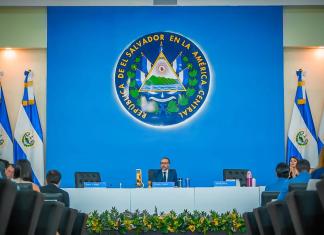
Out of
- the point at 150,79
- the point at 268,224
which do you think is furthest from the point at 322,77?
the point at 268,224

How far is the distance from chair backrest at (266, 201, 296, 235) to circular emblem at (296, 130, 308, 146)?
25.0 ft

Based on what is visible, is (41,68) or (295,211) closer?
(295,211)

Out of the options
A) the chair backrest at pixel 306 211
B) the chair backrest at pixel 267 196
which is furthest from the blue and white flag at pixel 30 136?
the chair backrest at pixel 306 211

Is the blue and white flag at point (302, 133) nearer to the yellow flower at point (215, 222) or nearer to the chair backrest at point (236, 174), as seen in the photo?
the chair backrest at point (236, 174)

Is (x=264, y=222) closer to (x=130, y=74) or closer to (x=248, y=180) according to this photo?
(x=248, y=180)

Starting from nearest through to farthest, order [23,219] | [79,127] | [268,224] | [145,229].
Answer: [23,219]
[268,224]
[145,229]
[79,127]

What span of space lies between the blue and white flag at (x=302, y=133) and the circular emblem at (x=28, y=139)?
4237 millimetres

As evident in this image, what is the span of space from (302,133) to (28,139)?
4.54m

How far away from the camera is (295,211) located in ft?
13.7

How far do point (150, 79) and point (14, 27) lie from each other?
8.01ft

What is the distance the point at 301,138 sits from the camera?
12500mm

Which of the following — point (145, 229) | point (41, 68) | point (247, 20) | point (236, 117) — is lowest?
point (145, 229)

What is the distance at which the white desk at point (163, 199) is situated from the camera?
31.7 ft

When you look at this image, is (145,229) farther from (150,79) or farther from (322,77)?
(322,77)
